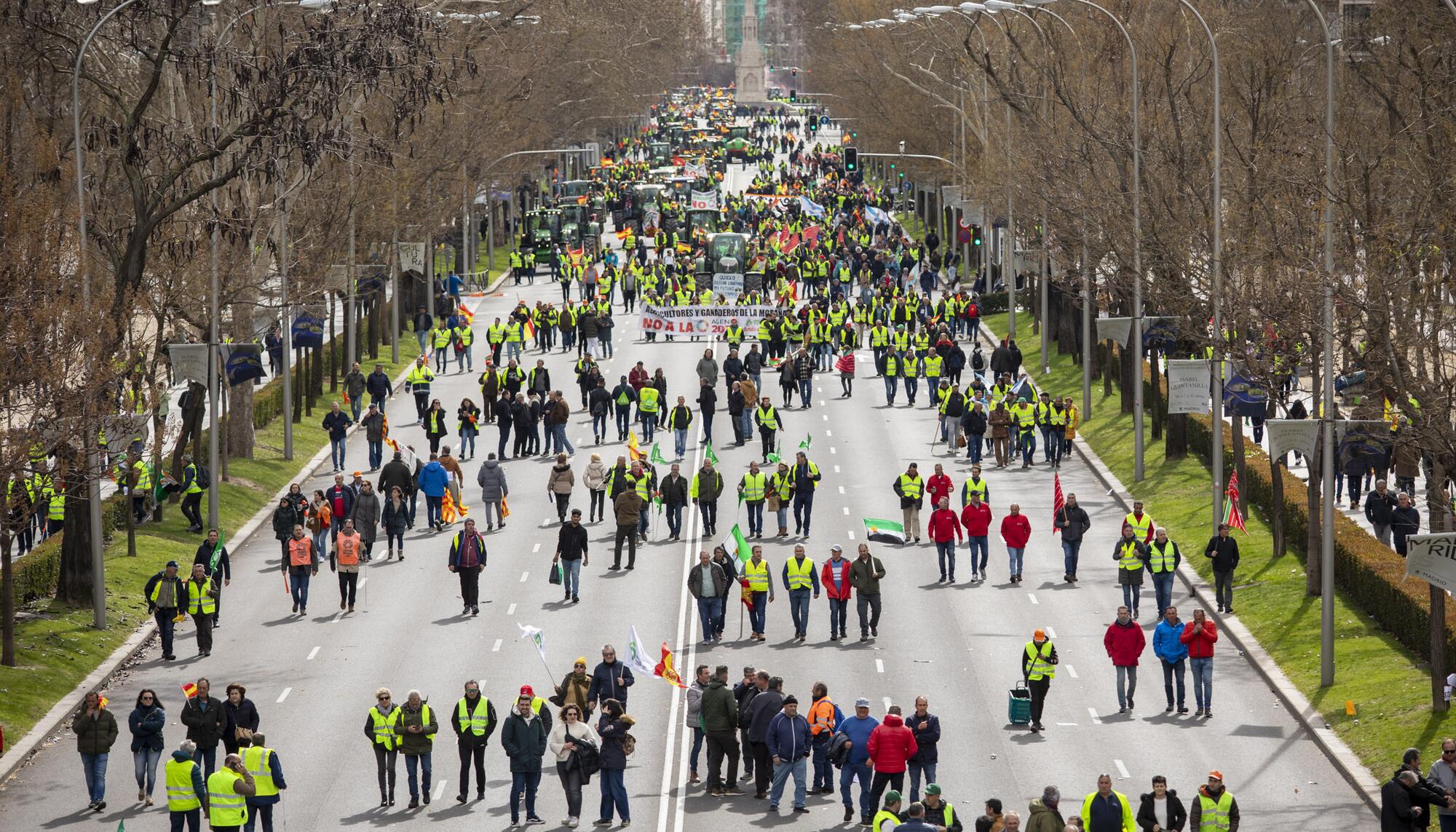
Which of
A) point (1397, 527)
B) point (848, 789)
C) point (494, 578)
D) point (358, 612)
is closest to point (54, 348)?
point (358, 612)

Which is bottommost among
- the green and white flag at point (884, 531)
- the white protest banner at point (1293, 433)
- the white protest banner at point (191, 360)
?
the green and white flag at point (884, 531)

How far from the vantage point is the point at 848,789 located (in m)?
20.7

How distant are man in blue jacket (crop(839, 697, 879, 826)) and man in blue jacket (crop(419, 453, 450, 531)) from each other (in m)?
15.4

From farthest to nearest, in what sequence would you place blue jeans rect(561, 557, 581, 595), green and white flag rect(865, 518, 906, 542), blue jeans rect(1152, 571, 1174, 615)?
green and white flag rect(865, 518, 906, 542) < blue jeans rect(561, 557, 581, 595) < blue jeans rect(1152, 571, 1174, 615)

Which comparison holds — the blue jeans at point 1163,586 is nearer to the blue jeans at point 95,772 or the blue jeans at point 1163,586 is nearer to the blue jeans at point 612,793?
the blue jeans at point 612,793

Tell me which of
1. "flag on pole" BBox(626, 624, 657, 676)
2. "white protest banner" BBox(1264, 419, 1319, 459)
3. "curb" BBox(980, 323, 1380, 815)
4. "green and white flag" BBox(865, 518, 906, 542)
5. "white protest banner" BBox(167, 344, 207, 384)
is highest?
"white protest banner" BBox(167, 344, 207, 384)

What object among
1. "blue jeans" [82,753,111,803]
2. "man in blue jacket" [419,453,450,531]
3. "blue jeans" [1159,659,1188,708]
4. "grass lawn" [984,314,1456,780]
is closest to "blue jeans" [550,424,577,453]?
"man in blue jacket" [419,453,450,531]

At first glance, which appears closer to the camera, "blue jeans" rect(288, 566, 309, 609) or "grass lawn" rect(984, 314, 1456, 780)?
"grass lawn" rect(984, 314, 1456, 780)

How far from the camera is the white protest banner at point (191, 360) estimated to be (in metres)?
33.2

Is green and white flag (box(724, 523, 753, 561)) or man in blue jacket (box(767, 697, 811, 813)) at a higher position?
green and white flag (box(724, 523, 753, 561))

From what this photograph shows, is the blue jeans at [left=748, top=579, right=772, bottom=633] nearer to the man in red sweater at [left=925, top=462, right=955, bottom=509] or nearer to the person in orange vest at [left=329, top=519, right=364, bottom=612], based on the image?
the person in orange vest at [left=329, top=519, right=364, bottom=612]

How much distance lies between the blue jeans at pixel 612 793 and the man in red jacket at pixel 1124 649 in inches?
250

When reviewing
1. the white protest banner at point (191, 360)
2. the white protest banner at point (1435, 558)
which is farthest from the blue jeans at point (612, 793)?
the white protest banner at point (191, 360)

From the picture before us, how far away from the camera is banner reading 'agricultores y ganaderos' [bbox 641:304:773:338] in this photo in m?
52.6
